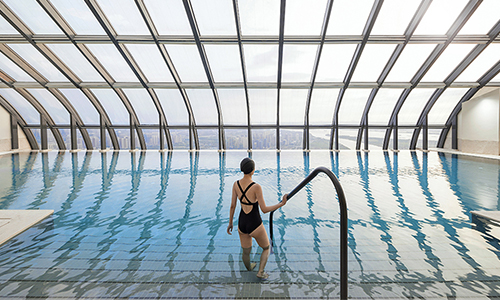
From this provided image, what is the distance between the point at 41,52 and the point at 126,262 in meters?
15.4

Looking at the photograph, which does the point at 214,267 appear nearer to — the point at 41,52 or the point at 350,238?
the point at 350,238

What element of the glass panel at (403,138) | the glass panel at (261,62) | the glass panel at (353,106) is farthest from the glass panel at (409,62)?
the glass panel at (261,62)

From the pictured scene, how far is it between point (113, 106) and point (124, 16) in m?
8.94

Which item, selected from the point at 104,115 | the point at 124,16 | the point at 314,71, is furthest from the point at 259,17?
the point at 104,115

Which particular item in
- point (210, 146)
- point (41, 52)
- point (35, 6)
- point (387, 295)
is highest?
point (35, 6)

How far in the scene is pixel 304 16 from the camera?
1131cm

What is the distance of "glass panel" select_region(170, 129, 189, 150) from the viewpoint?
19578mm

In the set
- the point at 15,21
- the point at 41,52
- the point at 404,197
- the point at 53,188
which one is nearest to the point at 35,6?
the point at 15,21

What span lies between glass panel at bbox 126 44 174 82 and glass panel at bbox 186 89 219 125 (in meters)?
2.06

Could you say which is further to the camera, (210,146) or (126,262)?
(210,146)

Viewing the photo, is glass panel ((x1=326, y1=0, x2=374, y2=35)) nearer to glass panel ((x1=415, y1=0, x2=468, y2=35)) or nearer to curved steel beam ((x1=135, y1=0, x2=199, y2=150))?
glass panel ((x1=415, y1=0, x2=468, y2=35))

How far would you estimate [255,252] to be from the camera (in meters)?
3.53

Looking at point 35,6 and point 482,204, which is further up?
point 35,6

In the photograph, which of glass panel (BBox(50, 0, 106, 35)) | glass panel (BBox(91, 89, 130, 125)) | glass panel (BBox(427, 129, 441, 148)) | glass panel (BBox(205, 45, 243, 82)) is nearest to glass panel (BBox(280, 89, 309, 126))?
glass panel (BBox(205, 45, 243, 82))
